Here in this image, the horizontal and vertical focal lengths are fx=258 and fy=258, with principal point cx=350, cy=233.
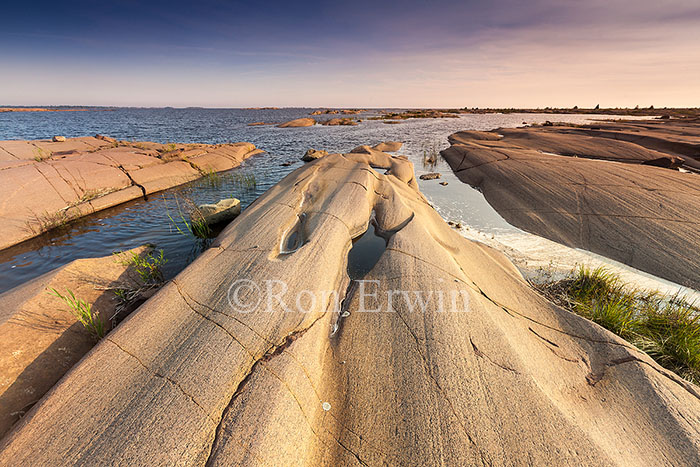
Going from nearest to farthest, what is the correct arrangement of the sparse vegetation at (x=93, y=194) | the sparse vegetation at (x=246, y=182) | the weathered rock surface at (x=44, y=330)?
the weathered rock surface at (x=44, y=330) < the sparse vegetation at (x=93, y=194) < the sparse vegetation at (x=246, y=182)

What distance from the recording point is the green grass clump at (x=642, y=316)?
10.3 feet

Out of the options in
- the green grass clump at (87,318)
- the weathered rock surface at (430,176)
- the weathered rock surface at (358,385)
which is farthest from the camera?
the weathered rock surface at (430,176)

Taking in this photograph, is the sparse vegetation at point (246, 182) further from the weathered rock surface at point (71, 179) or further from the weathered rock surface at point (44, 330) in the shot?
the weathered rock surface at point (44, 330)

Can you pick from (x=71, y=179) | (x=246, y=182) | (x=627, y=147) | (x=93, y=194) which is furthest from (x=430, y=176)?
(x=71, y=179)

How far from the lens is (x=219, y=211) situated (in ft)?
25.6

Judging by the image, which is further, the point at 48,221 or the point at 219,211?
the point at 219,211

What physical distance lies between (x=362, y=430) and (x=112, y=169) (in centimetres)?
1458

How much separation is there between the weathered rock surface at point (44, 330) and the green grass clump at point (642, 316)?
22.1ft

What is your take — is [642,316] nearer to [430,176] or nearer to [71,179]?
[430,176]

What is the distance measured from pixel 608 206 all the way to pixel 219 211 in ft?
36.9

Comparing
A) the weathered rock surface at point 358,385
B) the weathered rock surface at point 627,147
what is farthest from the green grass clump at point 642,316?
the weathered rock surface at point 627,147

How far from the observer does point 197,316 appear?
323 centimetres

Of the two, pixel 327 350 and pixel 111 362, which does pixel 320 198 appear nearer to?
pixel 327 350

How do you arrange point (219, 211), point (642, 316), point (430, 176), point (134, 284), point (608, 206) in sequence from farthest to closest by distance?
point (430, 176)
point (219, 211)
point (608, 206)
point (134, 284)
point (642, 316)
